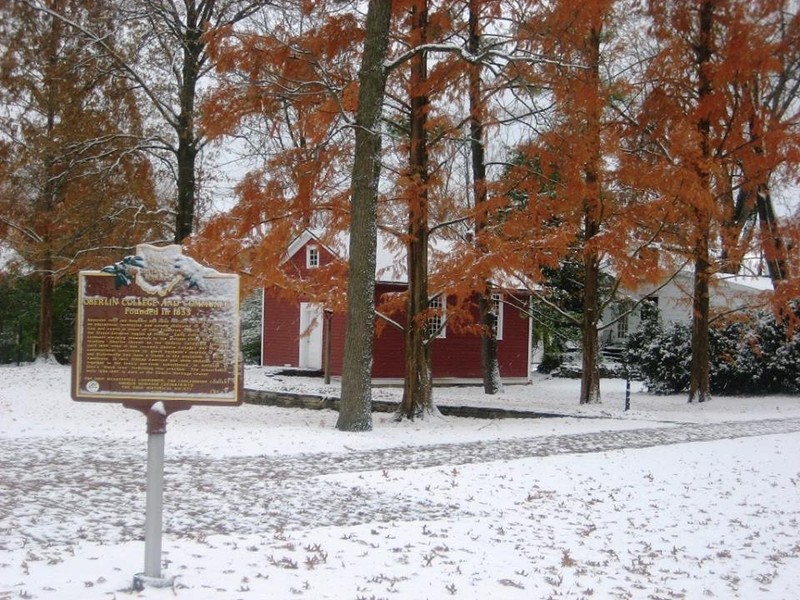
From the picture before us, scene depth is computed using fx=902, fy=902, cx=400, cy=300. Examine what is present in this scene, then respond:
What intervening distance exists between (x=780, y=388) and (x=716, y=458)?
58.2 feet

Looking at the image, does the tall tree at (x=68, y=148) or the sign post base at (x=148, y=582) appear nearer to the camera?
the sign post base at (x=148, y=582)

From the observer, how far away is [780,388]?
3002 centimetres

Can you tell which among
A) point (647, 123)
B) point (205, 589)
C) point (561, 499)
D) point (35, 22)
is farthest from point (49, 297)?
point (205, 589)

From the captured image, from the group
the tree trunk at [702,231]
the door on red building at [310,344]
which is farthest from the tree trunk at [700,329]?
the door on red building at [310,344]

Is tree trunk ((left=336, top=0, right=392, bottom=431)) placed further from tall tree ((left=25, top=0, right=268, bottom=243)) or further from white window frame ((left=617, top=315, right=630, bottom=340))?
white window frame ((left=617, top=315, right=630, bottom=340))

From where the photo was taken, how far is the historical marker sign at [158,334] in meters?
6.31

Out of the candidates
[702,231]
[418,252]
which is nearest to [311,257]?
[418,252]

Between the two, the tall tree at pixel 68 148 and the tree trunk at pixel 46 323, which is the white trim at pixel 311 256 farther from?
the tree trunk at pixel 46 323

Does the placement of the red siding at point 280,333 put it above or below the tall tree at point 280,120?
below

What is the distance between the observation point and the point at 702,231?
2247 cm

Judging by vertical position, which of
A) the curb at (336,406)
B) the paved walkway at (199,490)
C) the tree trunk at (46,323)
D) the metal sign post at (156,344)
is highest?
the tree trunk at (46,323)

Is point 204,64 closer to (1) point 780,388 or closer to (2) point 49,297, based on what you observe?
(2) point 49,297

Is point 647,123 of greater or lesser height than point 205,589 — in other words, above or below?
above

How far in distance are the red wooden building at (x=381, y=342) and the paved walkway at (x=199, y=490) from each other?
15.9 metres
